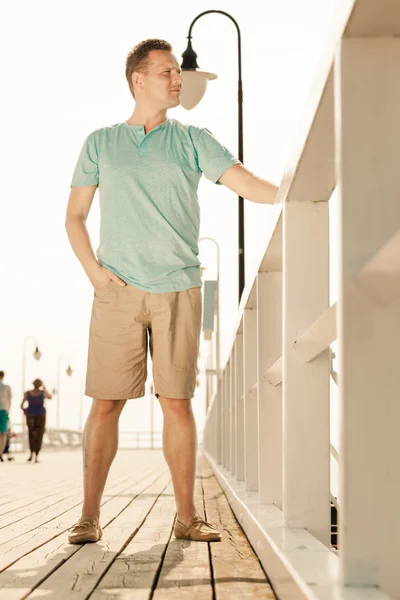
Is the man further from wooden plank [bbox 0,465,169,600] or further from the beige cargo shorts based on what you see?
wooden plank [bbox 0,465,169,600]

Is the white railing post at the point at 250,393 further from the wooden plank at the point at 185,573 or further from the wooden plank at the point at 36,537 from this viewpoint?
the wooden plank at the point at 185,573

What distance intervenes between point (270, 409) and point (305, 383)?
1.16 metres

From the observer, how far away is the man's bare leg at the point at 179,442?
389 cm

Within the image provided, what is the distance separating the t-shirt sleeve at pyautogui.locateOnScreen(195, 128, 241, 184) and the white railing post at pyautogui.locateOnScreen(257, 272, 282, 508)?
427 millimetres

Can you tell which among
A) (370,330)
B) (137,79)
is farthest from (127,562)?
(137,79)

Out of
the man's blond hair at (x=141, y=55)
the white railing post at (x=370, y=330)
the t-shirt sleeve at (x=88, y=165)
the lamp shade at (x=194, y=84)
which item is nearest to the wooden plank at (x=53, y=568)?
the white railing post at (x=370, y=330)

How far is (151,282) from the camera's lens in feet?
12.6

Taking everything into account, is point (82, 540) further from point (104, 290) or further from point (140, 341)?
point (104, 290)

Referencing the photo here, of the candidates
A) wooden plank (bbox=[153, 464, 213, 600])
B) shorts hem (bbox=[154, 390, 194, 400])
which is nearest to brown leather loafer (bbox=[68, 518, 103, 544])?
wooden plank (bbox=[153, 464, 213, 600])

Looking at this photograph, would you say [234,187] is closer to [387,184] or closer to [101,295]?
[101,295]

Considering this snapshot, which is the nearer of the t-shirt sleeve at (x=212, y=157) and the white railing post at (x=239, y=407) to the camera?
the t-shirt sleeve at (x=212, y=157)

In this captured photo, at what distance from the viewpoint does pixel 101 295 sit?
3.90 metres

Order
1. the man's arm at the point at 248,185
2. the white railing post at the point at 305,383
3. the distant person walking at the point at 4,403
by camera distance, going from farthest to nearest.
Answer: the distant person walking at the point at 4,403 < the man's arm at the point at 248,185 < the white railing post at the point at 305,383

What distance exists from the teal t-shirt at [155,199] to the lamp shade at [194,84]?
747cm
